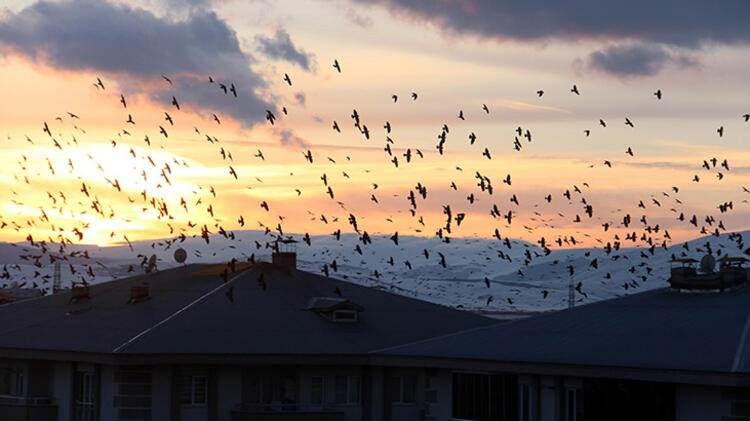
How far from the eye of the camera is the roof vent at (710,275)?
2058 inches

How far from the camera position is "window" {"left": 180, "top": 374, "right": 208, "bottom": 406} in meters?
57.5

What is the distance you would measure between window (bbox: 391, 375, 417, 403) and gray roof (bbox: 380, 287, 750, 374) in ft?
4.85

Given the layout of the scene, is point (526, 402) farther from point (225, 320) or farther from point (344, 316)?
point (225, 320)

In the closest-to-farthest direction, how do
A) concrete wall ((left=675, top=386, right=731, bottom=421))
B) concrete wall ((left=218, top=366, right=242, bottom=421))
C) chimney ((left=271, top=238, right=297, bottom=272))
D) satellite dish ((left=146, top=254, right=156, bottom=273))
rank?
concrete wall ((left=675, top=386, right=731, bottom=421)) < concrete wall ((left=218, top=366, right=242, bottom=421)) < chimney ((left=271, top=238, right=297, bottom=272)) < satellite dish ((left=146, top=254, right=156, bottom=273))

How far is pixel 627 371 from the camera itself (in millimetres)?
45469

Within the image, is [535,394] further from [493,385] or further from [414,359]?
[414,359]

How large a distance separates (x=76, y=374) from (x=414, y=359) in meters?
12.5

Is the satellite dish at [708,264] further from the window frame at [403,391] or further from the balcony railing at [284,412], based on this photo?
the balcony railing at [284,412]

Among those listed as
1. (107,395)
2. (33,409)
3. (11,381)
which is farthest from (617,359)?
(11,381)

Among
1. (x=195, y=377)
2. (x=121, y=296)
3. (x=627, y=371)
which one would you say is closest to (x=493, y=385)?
(x=627, y=371)

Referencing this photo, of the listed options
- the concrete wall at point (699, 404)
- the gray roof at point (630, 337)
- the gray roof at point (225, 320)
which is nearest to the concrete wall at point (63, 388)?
the gray roof at point (225, 320)

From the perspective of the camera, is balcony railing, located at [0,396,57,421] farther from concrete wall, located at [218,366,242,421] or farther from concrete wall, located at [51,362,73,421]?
concrete wall, located at [218,366,242,421]

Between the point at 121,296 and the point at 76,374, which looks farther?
the point at 121,296

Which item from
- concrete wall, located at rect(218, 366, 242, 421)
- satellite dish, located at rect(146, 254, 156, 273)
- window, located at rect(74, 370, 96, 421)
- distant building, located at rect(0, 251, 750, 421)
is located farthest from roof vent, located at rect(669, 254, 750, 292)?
satellite dish, located at rect(146, 254, 156, 273)
